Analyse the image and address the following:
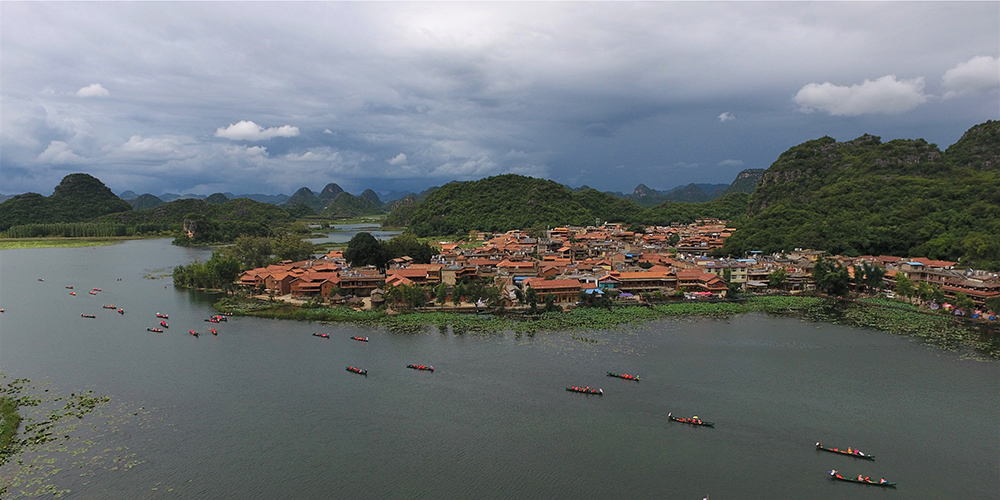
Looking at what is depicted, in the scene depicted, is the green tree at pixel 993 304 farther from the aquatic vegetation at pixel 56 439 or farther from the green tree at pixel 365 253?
the green tree at pixel 365 253

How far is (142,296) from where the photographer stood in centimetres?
3247

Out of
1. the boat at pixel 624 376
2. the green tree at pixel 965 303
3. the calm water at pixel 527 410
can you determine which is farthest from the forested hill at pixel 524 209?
the boat at pixel 624 376

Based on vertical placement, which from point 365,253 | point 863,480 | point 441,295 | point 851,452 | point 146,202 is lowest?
point 863,480

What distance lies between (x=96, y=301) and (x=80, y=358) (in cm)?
1343

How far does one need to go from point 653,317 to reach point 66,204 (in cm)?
11074

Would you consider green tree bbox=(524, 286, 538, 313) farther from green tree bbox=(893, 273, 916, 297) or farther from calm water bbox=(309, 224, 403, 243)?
calm water bbox=(309, 224, 403, 243)

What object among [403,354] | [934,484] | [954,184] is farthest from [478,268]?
[954,184]

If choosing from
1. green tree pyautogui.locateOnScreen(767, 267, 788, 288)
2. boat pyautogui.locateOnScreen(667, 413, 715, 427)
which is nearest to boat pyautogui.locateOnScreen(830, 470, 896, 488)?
boat pyautogui.locateOnScreen(667, 413, 715, 427)

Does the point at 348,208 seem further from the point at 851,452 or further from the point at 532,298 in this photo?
the point at 851,452

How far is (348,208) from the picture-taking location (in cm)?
16488

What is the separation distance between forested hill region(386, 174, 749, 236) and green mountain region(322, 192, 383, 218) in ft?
240

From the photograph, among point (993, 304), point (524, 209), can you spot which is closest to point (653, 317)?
point (993, 304)

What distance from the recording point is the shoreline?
23.0 meters

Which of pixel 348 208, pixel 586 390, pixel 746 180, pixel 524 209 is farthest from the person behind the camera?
pixel 348 208
